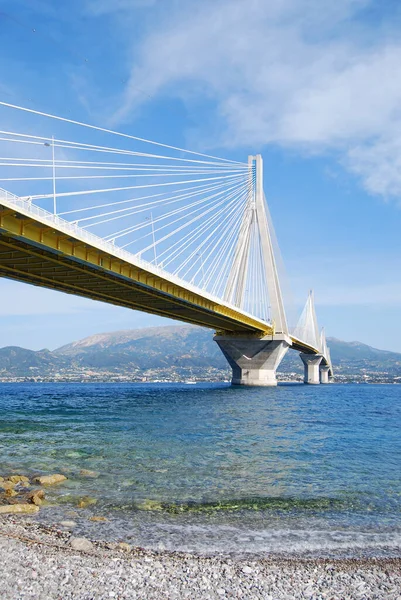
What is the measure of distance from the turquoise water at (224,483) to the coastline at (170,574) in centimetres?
80

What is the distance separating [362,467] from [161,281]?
27.4m

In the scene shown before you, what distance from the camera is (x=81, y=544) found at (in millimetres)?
9367

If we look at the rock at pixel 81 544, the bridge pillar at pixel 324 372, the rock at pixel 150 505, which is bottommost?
the bridge pillar at pixel 324 372

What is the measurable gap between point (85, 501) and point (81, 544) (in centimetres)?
366

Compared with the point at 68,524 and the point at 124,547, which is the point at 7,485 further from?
the point at 124,547

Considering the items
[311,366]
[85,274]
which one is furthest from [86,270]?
[311,366]

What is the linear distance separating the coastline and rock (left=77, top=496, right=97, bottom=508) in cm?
289

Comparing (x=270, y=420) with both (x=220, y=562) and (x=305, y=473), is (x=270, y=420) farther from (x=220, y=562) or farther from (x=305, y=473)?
(x=220, y=562)

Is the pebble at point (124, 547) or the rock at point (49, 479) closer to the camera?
the pebble at point (124, 547)

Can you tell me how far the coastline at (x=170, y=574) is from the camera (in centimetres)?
750

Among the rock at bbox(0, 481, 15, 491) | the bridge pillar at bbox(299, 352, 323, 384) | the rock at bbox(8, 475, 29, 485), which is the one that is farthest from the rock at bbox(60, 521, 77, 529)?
the bridge pillar at bbox(299, 352, 323, 384)

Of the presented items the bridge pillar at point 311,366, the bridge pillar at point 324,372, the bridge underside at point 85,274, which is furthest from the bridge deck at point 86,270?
the bridge pillar at point 324,372

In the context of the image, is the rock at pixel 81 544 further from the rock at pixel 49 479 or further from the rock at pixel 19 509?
the rock at pixel 49 479

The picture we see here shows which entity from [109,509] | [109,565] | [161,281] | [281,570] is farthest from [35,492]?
[161,281]
